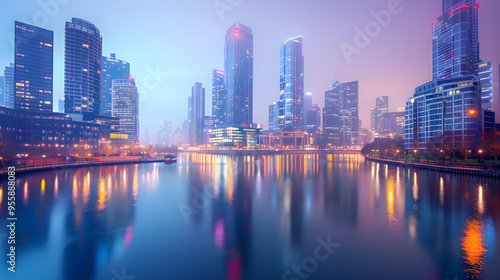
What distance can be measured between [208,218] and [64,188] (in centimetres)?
2547

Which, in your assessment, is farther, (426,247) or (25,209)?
(25,209)

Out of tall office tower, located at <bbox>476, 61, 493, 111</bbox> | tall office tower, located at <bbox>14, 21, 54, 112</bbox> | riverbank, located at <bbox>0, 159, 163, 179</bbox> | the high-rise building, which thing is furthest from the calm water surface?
tall office tower, located at <bbox>476, 61, 493, 111</bbox>

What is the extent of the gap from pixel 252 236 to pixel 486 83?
815ft

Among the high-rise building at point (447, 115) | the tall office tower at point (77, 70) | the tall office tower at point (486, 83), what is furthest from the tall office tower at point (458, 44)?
the tall office tower at point (77, 70)

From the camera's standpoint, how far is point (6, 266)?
12055 millimetres

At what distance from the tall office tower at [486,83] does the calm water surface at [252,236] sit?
206 metres

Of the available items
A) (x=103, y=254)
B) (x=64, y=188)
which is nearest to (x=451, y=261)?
(x=103, y=254)

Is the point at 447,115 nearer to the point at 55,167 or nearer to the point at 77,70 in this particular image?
the point at 55,167

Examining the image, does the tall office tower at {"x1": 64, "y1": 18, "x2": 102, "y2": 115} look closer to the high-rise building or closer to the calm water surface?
the calm water surface

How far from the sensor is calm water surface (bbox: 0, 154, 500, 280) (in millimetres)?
11852

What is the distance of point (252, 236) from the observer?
1636 cm

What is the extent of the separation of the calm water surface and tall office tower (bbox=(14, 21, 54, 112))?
19998 centimetres

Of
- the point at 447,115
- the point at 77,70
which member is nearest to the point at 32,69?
the point at 77,70

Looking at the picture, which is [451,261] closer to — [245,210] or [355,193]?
[245,210]
